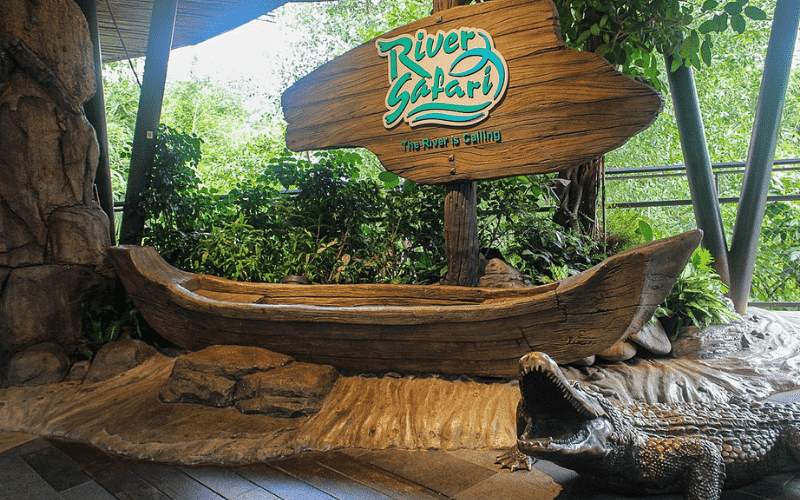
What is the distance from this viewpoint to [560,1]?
14.1 ft

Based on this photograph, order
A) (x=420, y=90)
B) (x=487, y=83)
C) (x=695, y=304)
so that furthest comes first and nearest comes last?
(x=695, y=304) < (x=420, y=90) < (x=487, y=83)

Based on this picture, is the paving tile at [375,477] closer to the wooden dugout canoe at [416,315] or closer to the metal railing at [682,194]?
the wooden dugout canoe at [416,315]

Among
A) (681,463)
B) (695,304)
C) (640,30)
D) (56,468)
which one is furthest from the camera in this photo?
(640,30)

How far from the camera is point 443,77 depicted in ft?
11.7

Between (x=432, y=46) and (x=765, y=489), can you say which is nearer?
(x=765, y=489)

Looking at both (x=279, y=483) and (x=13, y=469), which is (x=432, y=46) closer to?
(x=279, y=483)

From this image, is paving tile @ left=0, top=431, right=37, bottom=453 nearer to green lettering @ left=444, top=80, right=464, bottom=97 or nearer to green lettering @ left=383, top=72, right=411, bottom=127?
green lettering @ left=383, top=72, right=411, bottom=127

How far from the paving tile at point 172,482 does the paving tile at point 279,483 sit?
202 mm

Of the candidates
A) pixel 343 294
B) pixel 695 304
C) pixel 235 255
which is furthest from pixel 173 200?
pixel 695 304

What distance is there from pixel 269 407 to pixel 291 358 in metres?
0.38

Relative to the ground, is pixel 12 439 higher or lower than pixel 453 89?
lower

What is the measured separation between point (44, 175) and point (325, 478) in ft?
10.1

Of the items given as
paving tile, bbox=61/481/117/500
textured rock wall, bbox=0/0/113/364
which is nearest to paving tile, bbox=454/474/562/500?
paving tile, bbox=61/481/117/500

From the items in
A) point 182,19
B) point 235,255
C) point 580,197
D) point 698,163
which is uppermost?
point 182,19
